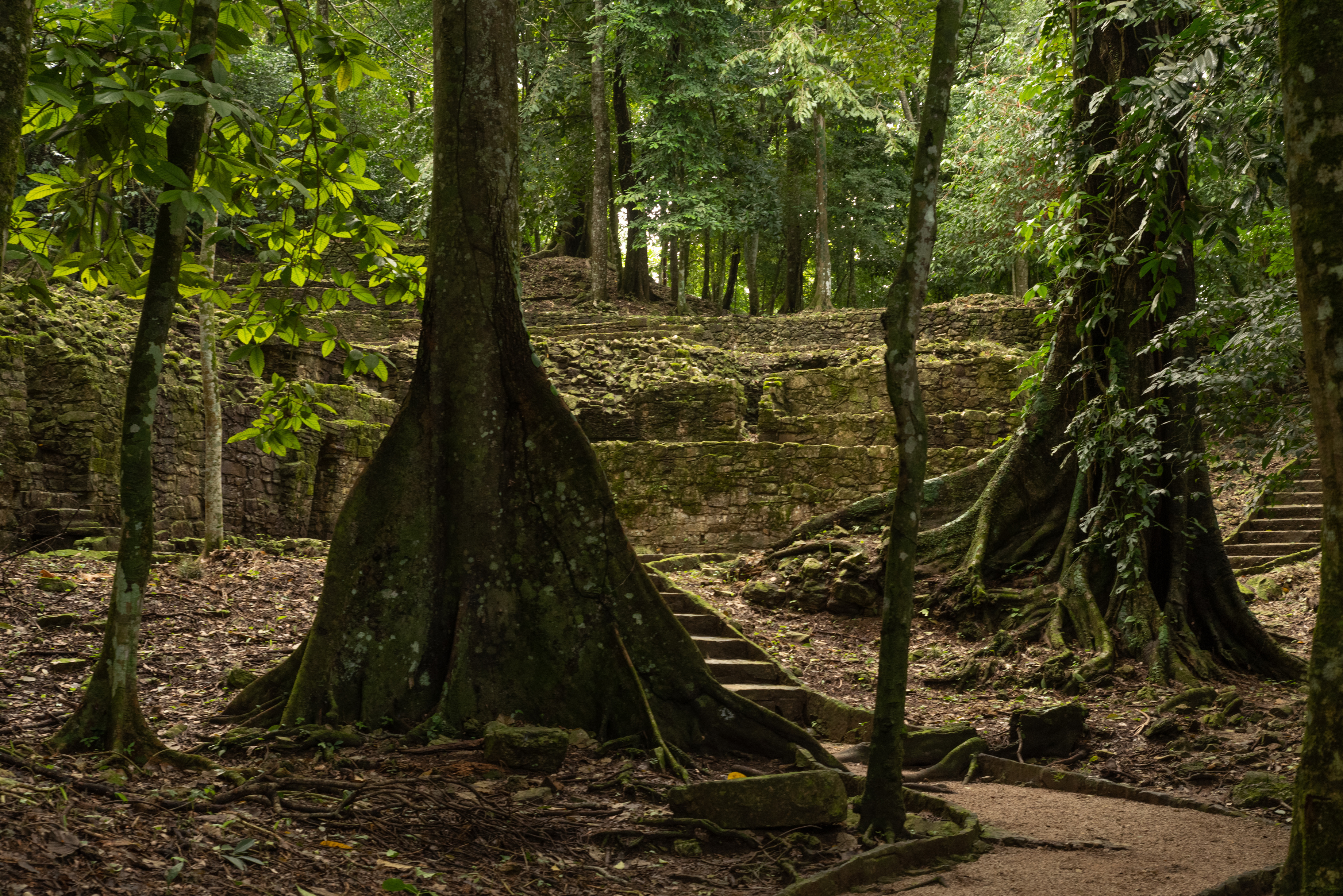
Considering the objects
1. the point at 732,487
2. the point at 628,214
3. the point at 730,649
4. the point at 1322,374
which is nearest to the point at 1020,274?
the point at 628,214

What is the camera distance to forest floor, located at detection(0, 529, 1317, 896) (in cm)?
284

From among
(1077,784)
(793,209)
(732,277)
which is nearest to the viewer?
(1077,784)

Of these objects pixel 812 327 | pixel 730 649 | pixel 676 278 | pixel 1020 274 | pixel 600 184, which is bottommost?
pixel 730 649

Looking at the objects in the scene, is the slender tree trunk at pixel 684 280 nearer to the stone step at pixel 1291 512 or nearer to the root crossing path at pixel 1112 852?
the stone step at pixel 1291 512

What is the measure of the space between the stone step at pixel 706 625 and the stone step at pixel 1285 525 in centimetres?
891

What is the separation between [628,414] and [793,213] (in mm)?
12282

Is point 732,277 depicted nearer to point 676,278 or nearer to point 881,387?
point 676,278

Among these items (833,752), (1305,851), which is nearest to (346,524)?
(833,752)

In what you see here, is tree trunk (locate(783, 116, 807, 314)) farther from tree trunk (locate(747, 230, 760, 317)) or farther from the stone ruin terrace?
the stone ruin terrace

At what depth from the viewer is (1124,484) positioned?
752 cm

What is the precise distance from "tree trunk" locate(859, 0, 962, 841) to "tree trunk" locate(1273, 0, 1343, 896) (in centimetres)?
145

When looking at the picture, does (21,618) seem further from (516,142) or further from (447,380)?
(516,142)

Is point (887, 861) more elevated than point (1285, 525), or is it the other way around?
point (1285, 525)

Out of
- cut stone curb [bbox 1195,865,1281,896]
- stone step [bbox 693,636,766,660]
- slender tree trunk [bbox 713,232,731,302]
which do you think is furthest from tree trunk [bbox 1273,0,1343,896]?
slender tree trunk [bbox 713,232,731,302]
